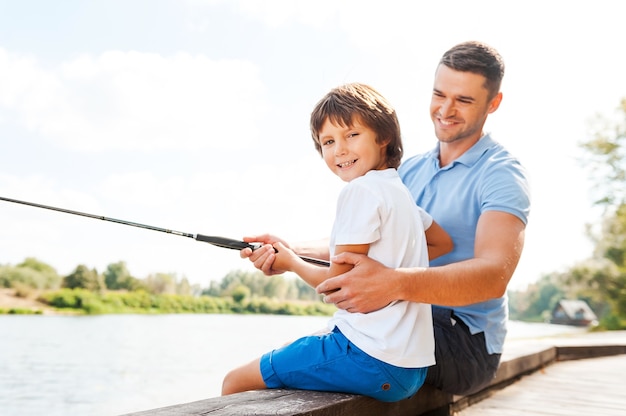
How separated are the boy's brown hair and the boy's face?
0.5 inches

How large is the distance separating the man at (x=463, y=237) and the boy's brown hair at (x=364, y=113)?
0.35 metres

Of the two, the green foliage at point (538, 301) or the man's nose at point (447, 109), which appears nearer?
the man's nose at point (447, 109)

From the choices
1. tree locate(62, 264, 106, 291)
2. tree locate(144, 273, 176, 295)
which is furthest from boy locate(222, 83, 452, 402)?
tree locate(62, 264, 106, 291)

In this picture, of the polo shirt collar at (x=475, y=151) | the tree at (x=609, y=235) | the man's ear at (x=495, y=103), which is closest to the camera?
the polo shirt collar at (x=475, y=151)

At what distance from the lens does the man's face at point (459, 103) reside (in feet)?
7.38

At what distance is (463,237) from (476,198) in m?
0.13

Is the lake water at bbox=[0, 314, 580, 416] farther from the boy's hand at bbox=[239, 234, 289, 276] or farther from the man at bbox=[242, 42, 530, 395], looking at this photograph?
the boy's hand at bbox=[239, 234, 289, 276]

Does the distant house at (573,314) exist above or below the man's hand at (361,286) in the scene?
below

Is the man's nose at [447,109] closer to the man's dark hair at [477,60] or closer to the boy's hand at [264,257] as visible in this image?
the man's dark hair at [477,60]

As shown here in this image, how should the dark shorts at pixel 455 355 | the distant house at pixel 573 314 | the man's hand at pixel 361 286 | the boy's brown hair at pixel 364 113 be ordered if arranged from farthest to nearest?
1. the distant house at pixel 573 314
2. the dark shorts at pixel 455 355
3. the boy's brown hair at pixel 364 113
4. the man's hand at pixel 361 286

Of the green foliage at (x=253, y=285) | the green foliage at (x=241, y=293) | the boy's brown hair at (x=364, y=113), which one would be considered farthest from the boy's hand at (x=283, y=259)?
the green foliage at (x=241, y=293)

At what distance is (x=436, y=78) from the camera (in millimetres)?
2291

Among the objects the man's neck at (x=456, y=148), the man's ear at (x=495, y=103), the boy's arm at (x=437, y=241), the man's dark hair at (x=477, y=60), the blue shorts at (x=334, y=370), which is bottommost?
the blue shorts at (x=334, y=370)

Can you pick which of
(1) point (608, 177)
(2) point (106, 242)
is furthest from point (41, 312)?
(2) point (106, 242)
